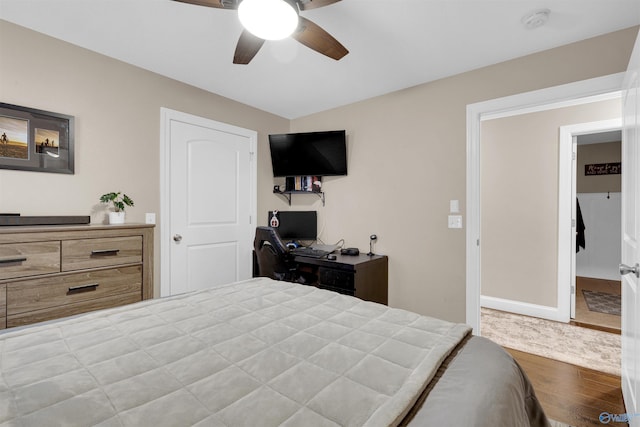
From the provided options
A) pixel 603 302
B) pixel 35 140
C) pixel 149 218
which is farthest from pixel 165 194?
pixel 603 302

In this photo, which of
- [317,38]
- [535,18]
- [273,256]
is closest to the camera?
[317,38]

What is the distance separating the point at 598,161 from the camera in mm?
5199

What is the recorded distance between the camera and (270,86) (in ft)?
9.80

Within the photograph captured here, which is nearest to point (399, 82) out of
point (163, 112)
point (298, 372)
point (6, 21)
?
point (163, 112)

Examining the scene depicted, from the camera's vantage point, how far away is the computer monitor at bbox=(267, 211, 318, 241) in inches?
146

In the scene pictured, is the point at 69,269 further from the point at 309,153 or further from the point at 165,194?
the point at 309,153

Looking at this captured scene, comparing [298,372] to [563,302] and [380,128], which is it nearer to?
[380,128]

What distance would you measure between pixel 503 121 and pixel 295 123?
8.70 feet

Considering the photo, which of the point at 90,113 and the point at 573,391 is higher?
the point at 90,113

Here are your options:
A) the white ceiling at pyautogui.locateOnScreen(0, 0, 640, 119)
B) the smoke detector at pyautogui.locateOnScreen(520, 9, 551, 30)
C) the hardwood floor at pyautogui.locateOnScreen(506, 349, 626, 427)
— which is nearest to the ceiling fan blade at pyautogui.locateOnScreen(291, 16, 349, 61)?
the white ceiling at pyautogui.locateOnScreen(0, 0, 640, 119)

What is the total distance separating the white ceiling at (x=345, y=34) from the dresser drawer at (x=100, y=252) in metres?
1.47

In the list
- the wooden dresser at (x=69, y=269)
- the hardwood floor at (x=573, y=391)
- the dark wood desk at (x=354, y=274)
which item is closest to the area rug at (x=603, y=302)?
the hardwood floor at (x=573, y=391)

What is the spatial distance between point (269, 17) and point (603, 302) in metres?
5.08

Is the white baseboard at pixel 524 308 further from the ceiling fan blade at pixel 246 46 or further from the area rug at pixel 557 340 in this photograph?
the ceiling fan blade at pixel 246 46
